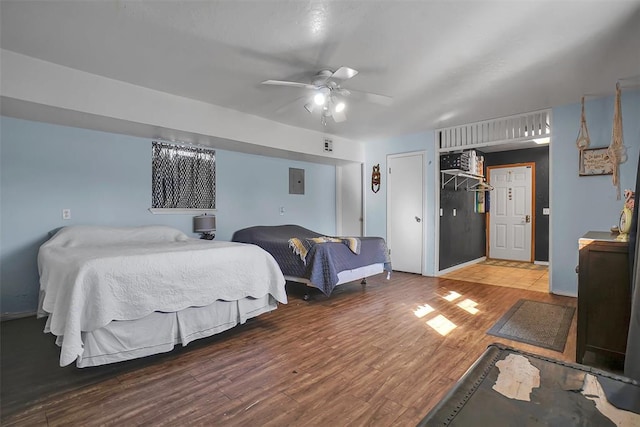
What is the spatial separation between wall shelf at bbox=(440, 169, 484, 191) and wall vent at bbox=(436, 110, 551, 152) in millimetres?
384

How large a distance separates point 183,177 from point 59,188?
130 cm

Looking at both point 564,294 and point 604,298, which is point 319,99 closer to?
point 604,298

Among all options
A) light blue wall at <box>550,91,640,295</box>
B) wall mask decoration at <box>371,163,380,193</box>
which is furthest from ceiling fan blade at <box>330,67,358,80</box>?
wall mask decoration at <box>371,163,380,193</box>

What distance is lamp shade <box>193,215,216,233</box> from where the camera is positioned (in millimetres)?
4227

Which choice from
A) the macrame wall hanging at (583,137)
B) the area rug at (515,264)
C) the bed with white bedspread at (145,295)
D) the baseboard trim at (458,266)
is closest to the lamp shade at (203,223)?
the bed with white bedspread at (145,295)

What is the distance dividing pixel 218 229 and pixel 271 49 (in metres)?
2.80

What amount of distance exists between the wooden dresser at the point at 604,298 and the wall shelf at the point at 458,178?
10.2 feet

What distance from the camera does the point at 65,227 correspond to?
10.8 feet

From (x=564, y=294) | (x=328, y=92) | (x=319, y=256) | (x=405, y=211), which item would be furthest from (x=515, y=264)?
(x=328, y=92)

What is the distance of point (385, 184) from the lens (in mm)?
5762

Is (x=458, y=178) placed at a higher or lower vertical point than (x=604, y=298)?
higher

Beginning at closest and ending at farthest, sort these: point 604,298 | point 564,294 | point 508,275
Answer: point 604,298 → point 564,294 → point 508,275

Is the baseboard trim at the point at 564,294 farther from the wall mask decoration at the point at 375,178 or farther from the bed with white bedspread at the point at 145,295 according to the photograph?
the bed with white bedspread at the point at 145,295

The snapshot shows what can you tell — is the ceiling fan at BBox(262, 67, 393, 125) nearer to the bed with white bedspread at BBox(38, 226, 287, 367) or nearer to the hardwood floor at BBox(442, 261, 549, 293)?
the bed with white bedspread at BBox(38, 226, 287, 367)
